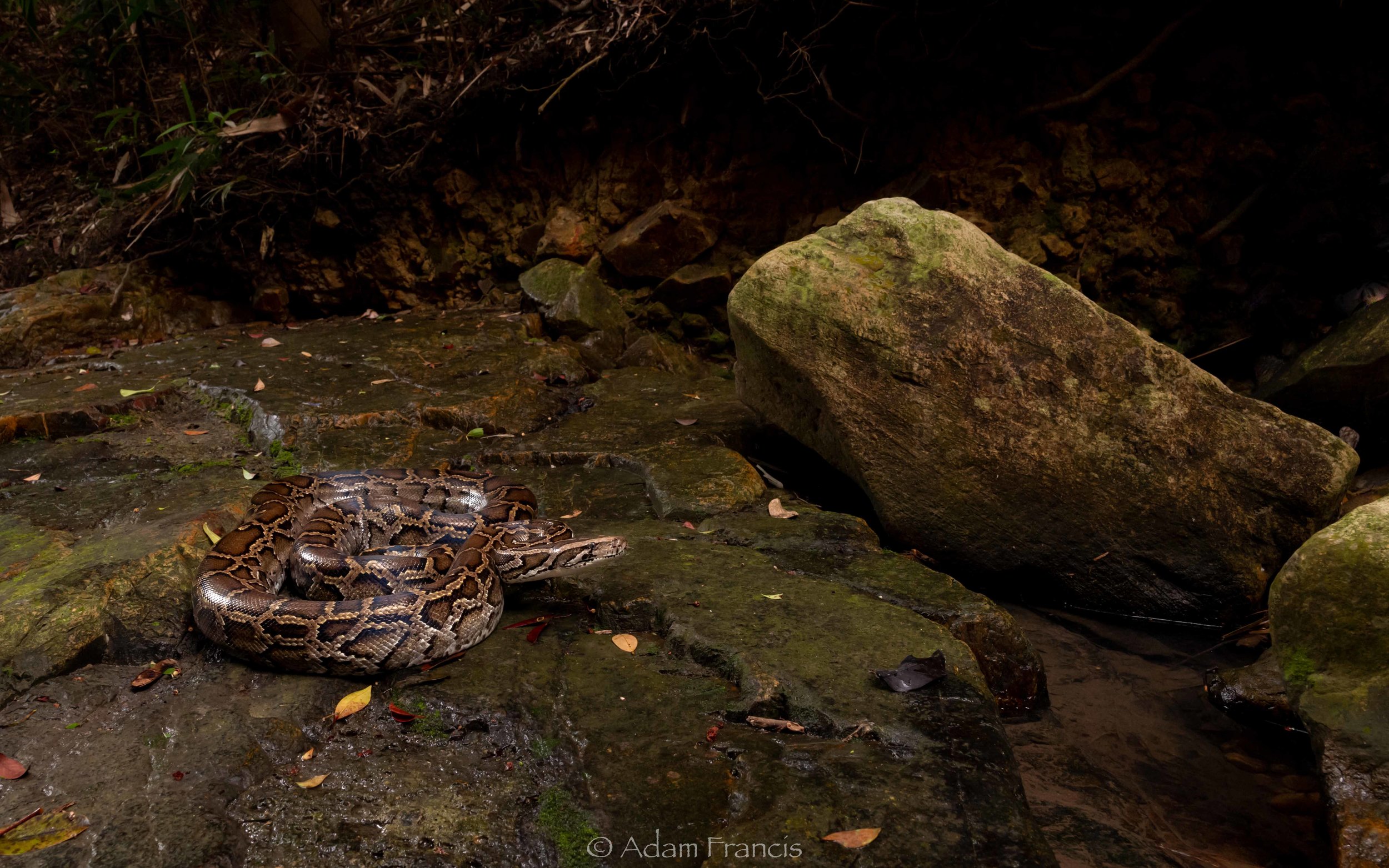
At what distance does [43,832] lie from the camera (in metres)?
2.81

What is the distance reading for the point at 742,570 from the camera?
180 inches

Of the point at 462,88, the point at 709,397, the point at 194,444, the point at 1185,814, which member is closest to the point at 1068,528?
the point at 1185,814

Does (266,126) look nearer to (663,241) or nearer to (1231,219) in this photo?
(663,241)

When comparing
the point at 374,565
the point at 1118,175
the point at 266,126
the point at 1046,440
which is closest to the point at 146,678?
the point at 374,565

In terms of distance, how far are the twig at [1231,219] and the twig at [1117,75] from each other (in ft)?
5.21

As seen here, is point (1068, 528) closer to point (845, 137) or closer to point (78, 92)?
point (845, 137)

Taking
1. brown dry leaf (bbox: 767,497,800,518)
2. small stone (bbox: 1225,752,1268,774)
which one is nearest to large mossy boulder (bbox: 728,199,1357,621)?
brown dry leaf (bbox: 767,497,800,518)

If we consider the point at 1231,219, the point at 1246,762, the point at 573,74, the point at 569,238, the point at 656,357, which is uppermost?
the point at 573,74

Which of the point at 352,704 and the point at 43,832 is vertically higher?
the point at 43,832

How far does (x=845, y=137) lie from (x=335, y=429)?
5.84m

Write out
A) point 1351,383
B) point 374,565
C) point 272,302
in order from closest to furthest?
point 374,565 < point 1351,383 < point 272,302

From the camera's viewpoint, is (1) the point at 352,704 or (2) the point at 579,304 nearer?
(1) the point at 352,704

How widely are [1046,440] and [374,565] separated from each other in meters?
3.91

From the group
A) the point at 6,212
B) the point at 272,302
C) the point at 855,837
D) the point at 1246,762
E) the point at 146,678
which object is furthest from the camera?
the point at 6,212
